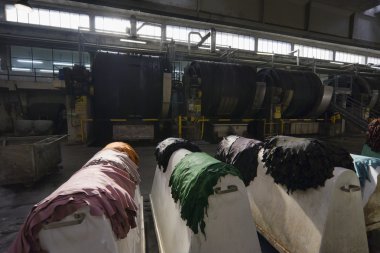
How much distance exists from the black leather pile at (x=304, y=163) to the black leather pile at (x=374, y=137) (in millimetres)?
2884

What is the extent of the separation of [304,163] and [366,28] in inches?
120

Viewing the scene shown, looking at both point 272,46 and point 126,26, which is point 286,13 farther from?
point 272,46

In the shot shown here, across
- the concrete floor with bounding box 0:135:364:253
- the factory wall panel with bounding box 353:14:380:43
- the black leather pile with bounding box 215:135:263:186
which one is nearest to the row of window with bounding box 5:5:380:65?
the concrete floor with bounding box 0:135:364:253

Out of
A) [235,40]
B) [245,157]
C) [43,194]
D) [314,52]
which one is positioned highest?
[235,40]

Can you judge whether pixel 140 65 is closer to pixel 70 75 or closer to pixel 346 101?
pixel 70 75

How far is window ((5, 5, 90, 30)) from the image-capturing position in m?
13.4

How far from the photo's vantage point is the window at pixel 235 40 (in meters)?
17.7

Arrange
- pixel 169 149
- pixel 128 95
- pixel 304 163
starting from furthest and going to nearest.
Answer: pixel 128 95, pixel 169 149, pixel 304 163

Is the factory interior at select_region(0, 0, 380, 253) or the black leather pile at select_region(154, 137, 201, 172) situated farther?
the black leather pile at select_region(154, 137, 201, 172)

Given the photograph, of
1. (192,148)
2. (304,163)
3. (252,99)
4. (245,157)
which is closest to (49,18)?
(252,99)

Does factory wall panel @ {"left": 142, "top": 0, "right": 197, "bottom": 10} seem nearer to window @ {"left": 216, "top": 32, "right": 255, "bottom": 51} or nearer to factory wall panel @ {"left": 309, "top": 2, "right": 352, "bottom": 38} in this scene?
factory wall panel @ {"left": 309, "top": 2, "right": 352, "bottom": 38}

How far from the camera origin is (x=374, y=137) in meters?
4.55

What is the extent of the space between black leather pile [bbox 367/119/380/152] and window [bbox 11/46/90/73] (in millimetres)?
13798

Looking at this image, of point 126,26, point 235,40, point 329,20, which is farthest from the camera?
point 235,40
